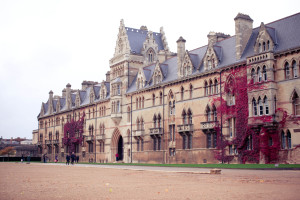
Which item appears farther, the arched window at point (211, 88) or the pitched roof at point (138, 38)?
the pitched roof at point (138, 38)

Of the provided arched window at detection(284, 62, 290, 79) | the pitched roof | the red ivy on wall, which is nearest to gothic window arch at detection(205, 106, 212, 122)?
arched window at detection(284, 62, 290, 79)

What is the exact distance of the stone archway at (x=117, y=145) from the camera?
66.6m

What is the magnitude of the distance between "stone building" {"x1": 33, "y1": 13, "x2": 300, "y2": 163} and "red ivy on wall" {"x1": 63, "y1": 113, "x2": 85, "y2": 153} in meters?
1.06

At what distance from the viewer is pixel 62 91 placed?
319 feet

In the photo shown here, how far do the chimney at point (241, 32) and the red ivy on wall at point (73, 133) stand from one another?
41.9 metres

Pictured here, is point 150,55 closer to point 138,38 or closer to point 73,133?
point 138,38

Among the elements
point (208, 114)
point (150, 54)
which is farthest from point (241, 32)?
point (150, 54)

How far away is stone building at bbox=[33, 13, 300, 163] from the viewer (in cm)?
3728

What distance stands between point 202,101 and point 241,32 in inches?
353

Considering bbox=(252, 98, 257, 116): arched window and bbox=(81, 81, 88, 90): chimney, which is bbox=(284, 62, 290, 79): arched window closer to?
bbox=(252, 98, 257, 116): arched window

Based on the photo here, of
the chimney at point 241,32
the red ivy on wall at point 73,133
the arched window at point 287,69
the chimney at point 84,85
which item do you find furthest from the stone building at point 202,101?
the chimney at point 84,85

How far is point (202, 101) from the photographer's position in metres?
46.9

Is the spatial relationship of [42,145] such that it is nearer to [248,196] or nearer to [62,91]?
[62,91]

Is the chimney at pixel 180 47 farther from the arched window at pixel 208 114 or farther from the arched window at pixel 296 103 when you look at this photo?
the arched window at pixel 296 103
